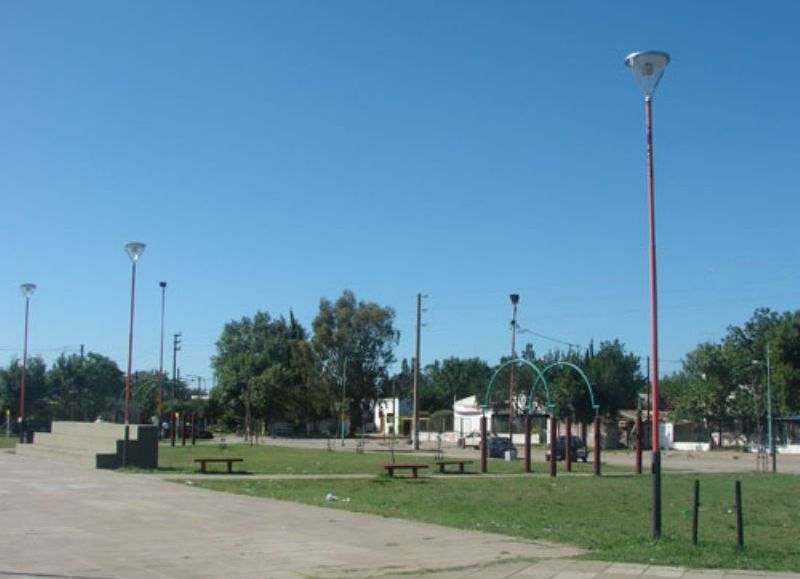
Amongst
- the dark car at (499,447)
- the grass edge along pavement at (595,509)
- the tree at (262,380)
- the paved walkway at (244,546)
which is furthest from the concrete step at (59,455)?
the tree at (262,380)

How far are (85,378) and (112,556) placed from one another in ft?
→ 286

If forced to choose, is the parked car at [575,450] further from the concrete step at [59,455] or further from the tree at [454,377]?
the tree at [454,377]

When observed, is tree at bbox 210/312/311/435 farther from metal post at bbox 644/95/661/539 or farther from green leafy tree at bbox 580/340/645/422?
metal post at bbox 644/95/661/539

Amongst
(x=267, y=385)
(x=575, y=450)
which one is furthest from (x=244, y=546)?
(x=267, y=385)

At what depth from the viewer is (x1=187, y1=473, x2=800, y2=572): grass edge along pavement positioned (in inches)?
479

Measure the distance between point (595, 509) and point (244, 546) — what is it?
9.72 meters

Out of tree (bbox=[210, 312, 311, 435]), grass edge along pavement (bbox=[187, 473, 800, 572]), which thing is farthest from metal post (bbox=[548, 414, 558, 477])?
tree (bbox=[210, 312, 311, 435])

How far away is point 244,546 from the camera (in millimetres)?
12773

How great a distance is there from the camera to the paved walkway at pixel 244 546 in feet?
34.6

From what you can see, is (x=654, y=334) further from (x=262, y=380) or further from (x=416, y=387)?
(x=262, y=380)

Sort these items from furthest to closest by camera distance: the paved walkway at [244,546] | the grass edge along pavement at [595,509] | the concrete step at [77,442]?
the concrete step at [77,442]
the grass edge along pavement at [595,509]
the paved walkway at [244,546]

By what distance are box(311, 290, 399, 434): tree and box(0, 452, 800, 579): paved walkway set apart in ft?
245

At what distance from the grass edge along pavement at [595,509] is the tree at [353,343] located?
6332cm

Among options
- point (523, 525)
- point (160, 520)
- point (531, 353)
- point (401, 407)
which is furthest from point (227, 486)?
point (401, 407)
